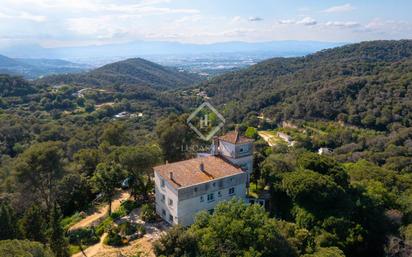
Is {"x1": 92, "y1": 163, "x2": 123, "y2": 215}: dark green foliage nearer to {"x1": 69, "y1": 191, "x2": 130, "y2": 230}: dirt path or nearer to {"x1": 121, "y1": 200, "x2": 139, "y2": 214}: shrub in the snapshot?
{"x1": 121, "y1": 200, "x2": 139, "y2": 214}: shrub

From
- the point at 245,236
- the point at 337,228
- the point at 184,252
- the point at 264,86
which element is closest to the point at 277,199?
A: the point at 337,228

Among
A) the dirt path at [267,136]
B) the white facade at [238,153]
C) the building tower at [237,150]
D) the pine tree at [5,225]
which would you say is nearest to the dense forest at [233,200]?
the pine tree at [5,225]

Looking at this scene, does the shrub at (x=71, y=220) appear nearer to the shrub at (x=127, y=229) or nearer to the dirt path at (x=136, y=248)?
the dirt path at (x=136, y=248)

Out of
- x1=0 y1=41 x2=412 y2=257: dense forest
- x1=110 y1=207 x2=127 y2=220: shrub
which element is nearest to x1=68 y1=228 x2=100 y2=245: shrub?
x1=0 y1=41 x2=412 y2=257: dense forest

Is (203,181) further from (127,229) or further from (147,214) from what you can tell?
(127,229)

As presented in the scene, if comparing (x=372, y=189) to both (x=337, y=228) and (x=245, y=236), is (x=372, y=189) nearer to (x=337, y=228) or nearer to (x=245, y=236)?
(x=337, y=228)

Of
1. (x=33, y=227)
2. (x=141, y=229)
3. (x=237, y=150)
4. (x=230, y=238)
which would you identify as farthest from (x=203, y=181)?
(x=33, y=227)
